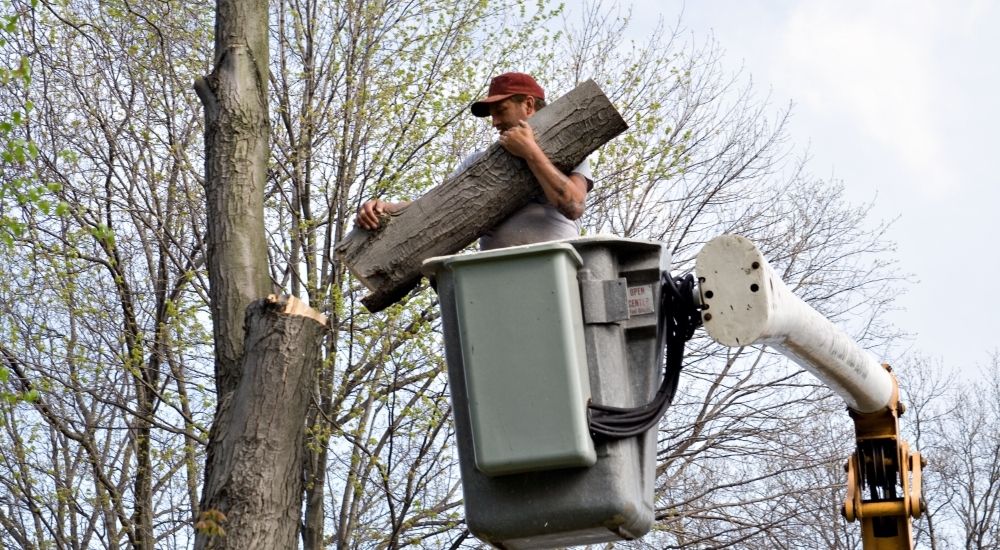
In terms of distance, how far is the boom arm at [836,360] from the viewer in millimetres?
3680

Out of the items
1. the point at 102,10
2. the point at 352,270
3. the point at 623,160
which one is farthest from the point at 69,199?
the point at 352,270

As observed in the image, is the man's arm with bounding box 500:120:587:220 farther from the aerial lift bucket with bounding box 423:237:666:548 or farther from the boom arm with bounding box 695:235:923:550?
the boom arm with bounding box 695:235:923:550

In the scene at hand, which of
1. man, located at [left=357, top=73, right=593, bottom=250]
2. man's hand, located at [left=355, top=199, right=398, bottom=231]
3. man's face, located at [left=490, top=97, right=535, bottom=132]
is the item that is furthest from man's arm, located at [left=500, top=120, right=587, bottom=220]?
man's hand, located at [left=355, top=199, right=398, bottom=231]

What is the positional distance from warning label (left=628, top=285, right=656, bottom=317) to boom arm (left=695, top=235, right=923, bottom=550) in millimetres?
264

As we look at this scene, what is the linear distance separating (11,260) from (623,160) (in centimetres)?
593

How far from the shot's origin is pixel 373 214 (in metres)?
4.77

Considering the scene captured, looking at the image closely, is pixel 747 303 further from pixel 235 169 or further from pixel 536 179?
pixel 235 169

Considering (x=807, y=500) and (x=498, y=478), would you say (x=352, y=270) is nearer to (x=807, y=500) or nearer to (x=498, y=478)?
(x=498, y=478)

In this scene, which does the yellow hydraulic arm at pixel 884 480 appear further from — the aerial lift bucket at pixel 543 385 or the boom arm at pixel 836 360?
the aerial lift bucket at pixel 543 385

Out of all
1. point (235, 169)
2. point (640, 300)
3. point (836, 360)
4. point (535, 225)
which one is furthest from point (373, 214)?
point (836, 360)

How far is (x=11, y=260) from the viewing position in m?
11.8

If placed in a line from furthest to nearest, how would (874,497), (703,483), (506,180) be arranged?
(703,483)
(874,497)
(506,180)

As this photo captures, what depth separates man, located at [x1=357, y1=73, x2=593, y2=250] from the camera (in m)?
4.60

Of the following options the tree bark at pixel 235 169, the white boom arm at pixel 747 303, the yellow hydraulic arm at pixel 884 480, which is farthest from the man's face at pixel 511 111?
the yellow hydraulic arm at pixel 884 480
